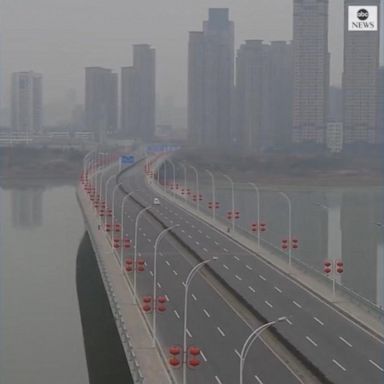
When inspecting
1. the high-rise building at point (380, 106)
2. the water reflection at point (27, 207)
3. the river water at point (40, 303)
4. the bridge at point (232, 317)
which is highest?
the high-rise building at point (380, 106)

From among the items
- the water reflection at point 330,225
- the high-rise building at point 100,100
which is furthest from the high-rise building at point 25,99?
the water reflection at point 330,225

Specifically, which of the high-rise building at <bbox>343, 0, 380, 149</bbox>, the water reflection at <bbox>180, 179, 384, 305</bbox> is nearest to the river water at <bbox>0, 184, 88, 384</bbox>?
the water reflection at <bbox>180, 179, 384, 305</bbox>

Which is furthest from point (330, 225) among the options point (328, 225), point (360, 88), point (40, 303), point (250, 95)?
point (250, 95)

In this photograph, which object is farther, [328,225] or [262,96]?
[262,96]

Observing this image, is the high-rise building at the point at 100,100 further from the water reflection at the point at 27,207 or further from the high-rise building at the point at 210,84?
the water reflection at the point at 27,207

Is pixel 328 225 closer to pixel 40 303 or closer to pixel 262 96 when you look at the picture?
pixel 40 303

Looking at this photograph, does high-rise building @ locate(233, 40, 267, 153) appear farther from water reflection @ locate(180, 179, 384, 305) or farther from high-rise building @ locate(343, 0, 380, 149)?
water reflection @ locate(180, 179, 384, 305)
